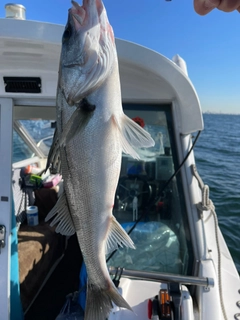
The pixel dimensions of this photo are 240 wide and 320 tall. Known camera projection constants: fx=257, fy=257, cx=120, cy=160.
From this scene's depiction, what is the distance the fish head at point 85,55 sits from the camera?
1187mm

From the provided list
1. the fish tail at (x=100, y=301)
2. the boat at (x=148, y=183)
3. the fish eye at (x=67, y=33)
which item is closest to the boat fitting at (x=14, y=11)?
the boat at (x=148, y=183)

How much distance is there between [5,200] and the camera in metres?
2.54

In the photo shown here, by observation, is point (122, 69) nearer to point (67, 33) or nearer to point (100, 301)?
point (67, 33)

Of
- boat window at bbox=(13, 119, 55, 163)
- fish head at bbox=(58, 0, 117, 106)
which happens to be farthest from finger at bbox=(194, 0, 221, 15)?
boat window at bbox=(13, 119, 55, 163)

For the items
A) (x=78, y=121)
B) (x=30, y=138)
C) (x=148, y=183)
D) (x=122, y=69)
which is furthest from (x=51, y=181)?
(x=78, y=121)

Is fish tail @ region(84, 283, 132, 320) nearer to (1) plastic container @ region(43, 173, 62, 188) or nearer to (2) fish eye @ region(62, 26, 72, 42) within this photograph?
(2) fish eye @ region(62, 26, 72, 42)

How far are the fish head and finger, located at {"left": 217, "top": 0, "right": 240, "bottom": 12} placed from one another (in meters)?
0.48

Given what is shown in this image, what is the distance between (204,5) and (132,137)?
2.08 ft

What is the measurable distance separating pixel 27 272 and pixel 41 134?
4.43m

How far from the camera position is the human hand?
1028 mm

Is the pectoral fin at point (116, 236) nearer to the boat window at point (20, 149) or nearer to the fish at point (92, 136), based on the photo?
the fish at point (92, 136)

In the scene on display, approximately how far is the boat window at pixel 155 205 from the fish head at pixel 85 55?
4.39 ft

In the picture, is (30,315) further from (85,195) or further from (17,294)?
(85,195)

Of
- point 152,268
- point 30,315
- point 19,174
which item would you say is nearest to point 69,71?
point 152,268
